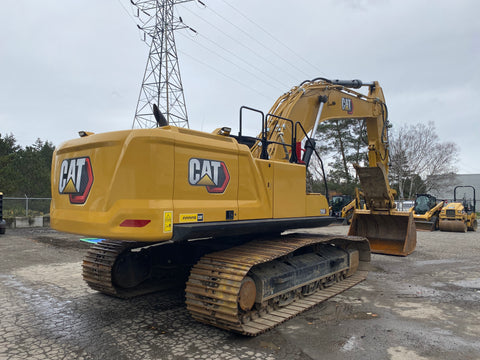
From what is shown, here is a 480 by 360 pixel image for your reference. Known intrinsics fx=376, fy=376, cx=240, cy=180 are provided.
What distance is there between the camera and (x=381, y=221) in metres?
9.62

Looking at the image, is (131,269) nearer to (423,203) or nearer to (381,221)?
(381,221)

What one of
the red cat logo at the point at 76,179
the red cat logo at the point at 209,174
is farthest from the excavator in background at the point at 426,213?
the red cat logo at the point at 76,179

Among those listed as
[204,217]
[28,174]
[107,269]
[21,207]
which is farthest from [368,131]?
[28,174]

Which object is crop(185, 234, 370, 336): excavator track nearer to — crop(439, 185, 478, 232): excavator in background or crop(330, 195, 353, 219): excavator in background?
crop(439, 185, 478, 232): excavator in background

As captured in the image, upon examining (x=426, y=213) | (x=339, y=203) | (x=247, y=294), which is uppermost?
(x=339, y=203)

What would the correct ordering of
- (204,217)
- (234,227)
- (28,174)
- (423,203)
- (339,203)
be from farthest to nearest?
1. (28,174)
2. (339,203)
3. (423,203)
4. (234,227)
5. (204,217)

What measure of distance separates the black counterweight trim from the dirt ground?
A: 44.6 inches

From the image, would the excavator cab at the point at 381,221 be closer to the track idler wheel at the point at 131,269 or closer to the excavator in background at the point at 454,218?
the track idler wheel at the point at 131,269

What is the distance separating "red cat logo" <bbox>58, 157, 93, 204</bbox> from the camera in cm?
406

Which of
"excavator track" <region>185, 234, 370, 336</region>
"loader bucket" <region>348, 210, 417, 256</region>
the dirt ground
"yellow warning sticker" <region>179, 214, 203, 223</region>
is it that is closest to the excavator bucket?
"loader bucket" <region>348, 210, 417, 256</region>

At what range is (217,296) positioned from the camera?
4.01 metres

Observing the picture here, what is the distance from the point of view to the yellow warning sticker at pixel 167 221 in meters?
3.66

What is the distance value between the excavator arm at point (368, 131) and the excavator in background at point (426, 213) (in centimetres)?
840

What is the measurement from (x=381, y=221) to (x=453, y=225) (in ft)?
30.0
